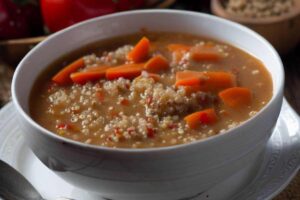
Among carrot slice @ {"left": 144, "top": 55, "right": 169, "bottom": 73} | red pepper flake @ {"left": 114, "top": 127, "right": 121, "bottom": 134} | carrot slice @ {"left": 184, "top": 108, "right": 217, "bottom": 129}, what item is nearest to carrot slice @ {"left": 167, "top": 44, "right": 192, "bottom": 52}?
carrot slice @ {"left": 144, "top": 55, "right": 169, "bottom": 73}

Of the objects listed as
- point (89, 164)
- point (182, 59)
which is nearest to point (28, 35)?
point (182, 59)

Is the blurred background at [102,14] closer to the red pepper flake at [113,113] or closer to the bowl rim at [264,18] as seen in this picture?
the bowl rim at [264,18]

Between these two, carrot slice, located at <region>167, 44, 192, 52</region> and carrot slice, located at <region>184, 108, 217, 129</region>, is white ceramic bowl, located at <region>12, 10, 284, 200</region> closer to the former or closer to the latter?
carrot slice, located at <region>184, 108, 217, 129</region>

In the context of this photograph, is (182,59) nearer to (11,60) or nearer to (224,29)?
(224,29)

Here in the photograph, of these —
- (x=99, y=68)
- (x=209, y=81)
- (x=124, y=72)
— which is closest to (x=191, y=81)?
(x=209, y=81)

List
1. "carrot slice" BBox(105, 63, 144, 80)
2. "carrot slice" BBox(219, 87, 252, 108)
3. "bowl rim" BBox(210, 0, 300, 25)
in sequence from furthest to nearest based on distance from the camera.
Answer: "bowl rim" BBox(210, 0, 300, 25) < "carrot slice" BBox(105, 63, 144, 80) < "carrot slice" BBox(219, 87, 252, 108)

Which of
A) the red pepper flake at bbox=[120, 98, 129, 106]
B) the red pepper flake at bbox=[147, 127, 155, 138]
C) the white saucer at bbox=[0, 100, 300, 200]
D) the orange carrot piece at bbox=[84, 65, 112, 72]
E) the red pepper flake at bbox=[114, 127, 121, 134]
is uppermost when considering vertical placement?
the red pepper flake at bbox=[114, 127, 121, 134]
